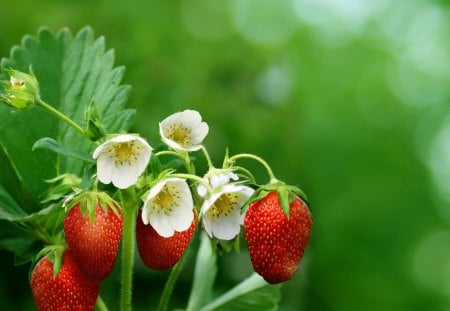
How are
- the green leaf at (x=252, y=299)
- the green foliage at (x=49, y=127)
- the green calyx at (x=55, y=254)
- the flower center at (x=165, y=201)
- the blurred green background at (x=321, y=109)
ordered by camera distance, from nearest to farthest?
the flower center at (x=165, y=201)
the green calyx at (x=55, y=254)
the green foliage at (x=49, y=127)
the green leaf at (x=252, y=299)
the blurred green background at (x=321, y=109)

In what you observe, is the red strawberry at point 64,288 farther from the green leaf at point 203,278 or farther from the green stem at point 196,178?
the green leaf at point 203,278

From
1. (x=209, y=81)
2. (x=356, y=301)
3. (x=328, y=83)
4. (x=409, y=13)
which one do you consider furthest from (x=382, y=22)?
(x=209, y=81)

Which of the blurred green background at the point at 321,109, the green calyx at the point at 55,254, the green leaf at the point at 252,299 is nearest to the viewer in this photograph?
the green calyx at the point at 55,254

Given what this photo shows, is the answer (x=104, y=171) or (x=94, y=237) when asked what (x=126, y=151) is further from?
(x=94, y=237)

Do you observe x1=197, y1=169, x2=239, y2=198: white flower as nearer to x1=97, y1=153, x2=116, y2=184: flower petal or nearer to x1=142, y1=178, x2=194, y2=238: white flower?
x1=142, y1=178, x2=194, y2=238: white flower

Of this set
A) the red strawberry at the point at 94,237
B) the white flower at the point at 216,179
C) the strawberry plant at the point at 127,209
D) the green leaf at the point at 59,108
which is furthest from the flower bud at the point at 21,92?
the white flower at the point at 216,179

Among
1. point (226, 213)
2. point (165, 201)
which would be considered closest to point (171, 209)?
point (165, 201)

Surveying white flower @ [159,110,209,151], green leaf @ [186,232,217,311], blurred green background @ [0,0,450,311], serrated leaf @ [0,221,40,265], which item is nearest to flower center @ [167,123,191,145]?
white flower @ [159,110,209,151]
